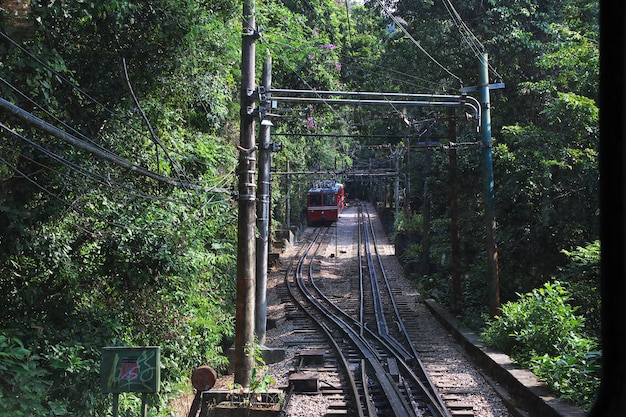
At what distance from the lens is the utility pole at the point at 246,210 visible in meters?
10.5

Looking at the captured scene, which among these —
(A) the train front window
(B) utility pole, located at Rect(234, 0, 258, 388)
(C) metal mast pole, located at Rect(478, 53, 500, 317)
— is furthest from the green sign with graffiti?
(A) the train front window

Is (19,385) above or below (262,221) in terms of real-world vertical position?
below

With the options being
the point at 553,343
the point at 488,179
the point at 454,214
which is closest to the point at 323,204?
the point at 454,214

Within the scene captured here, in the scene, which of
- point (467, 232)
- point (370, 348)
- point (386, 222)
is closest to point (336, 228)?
point (386, 222)

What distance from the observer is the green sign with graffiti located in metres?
5.93

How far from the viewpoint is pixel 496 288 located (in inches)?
564

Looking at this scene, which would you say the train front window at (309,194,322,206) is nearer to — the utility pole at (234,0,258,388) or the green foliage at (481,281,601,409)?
the green foliage at (481,281,601,409)

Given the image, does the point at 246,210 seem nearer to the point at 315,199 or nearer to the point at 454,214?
the point at 454,214

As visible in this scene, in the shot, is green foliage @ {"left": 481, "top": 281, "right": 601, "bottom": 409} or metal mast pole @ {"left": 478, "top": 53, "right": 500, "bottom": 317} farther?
metal mast pole @ {"left": 478, "top": 53, "right": 500, "bottom": 317}

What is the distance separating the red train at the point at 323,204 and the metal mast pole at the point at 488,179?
31.3 m

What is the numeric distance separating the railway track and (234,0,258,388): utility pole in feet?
4.03

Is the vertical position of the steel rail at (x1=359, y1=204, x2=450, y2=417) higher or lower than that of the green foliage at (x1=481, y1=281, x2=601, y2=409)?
lower

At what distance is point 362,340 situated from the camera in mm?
15219

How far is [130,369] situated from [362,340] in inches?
387
